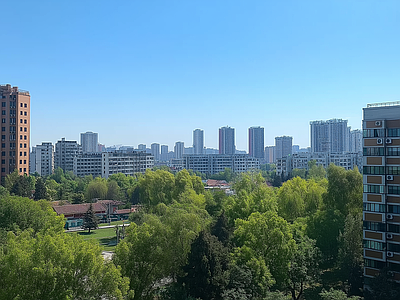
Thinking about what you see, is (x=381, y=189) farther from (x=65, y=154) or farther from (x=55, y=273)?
(x=65, y=154)

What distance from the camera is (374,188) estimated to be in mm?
19391

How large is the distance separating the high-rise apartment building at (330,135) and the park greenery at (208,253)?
66.8 m

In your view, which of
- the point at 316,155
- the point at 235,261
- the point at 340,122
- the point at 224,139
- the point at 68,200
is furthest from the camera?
the point at 224,139

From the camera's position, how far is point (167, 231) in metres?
17.2

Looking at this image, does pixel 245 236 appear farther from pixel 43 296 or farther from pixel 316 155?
pixel 316 155

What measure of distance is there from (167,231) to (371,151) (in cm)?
1128

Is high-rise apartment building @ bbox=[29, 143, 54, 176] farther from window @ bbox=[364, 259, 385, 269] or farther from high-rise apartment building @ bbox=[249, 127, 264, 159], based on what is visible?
window @ bbox=[364, 259, 385, 269]

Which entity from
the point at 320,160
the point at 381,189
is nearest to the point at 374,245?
the point at 381,189

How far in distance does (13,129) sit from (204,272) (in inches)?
1438

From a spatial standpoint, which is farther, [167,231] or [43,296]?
[167,231]

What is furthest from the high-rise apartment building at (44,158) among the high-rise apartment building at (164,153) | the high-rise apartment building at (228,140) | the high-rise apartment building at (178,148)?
the high-rise apartment building at (164,153)

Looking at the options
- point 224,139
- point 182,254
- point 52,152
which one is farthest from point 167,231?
point 224,139

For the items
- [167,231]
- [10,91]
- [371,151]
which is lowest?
[167,231]

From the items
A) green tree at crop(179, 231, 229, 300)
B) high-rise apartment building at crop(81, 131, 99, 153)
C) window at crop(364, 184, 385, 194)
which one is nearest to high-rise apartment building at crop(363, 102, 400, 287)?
window at crop(364, 184, 385, 194)
